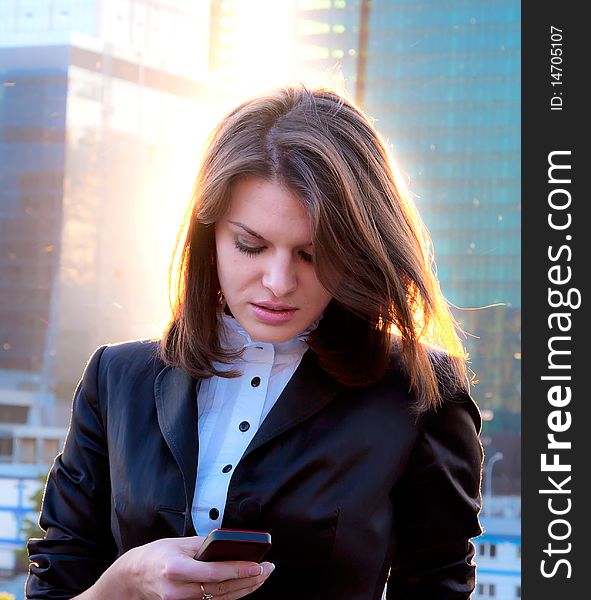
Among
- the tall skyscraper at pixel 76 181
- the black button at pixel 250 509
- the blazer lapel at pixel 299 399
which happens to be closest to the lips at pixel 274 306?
the blazer lapel at pixel 299 399

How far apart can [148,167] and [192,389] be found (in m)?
7.44

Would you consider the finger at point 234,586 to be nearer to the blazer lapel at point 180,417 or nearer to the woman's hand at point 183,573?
the woman's hand at point 183,573

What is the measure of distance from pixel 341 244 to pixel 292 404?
23 cm

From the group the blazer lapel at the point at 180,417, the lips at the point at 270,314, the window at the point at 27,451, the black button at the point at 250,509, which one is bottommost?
the window at the point at 27,451

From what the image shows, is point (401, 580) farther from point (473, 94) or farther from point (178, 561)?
point (473, 94)

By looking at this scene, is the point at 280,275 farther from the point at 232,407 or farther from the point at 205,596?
the point at 205,596

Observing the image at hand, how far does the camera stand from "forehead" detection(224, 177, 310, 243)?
41.4 inches

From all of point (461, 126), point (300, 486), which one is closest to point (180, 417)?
point (300, 486)

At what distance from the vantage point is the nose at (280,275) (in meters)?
1.04

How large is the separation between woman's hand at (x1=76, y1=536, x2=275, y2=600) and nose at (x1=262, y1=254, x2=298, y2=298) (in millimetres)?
305

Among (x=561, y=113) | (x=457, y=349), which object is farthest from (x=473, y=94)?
(x=457, y=349)

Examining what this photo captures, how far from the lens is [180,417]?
1172mm

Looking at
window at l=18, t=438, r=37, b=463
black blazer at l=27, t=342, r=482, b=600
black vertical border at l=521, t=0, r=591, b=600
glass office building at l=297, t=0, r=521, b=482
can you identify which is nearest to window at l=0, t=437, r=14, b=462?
window at l=18, t=438, r=37, b=463

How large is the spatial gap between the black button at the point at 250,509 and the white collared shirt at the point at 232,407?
→ 5 centimetres
